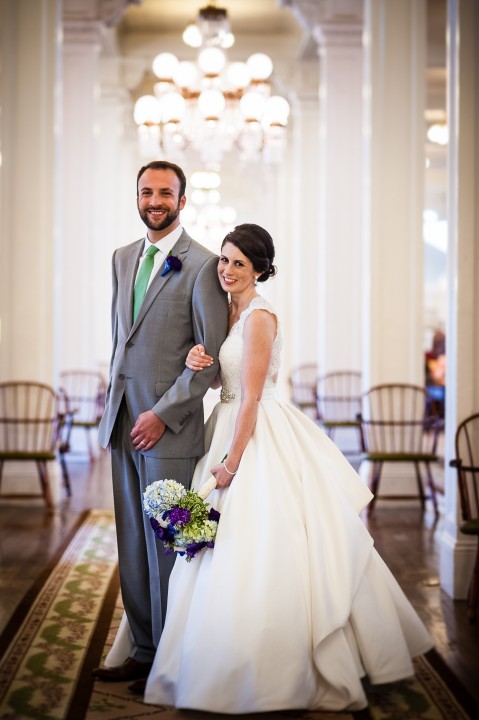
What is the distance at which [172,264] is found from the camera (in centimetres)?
373

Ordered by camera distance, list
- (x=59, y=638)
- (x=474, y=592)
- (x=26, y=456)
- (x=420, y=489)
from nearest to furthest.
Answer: (x=59, y=638) → (x=474, y=592) → (x=26, y=456) → (x=420, y=489)

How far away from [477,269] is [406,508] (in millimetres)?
3098

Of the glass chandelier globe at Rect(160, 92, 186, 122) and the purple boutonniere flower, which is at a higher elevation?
the glass chandelier globe at Rect(160, 92, 186, 122)

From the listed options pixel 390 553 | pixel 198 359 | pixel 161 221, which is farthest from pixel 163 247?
pixel 390 553

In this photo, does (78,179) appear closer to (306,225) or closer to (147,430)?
(306,225)

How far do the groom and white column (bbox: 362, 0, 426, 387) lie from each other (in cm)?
435

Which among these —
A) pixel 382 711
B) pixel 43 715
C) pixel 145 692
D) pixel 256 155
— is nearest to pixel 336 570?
pixel 382 711

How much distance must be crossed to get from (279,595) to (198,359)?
3.05 ft

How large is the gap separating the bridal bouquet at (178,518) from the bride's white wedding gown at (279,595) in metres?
0.09

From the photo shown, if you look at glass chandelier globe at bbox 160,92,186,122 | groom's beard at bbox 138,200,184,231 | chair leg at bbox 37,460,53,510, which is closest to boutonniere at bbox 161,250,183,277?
groom's beard at bbox 138,200,184,231

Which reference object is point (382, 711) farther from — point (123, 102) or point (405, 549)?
point (123, 102)

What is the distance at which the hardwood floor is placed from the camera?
4.48m

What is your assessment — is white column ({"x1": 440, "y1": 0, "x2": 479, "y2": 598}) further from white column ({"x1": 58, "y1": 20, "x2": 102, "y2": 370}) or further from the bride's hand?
white column ({"x1": 58, "y1": 20, "x2": 102, "y2": 370})

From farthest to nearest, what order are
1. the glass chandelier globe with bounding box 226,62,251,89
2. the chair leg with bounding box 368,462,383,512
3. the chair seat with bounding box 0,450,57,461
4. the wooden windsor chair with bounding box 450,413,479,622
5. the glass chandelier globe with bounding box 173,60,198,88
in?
1. the glass chandelier globe with bounding box 226,62,251,89
2. the glass chandelier globe with bounding box 173,60,198,88
3. the chair leg with bounding box 368,462,383,512
4. the chair seat with bounding box 0,450,57,461
5. the wooden windsor chair with bounding box 450,413,479,622
